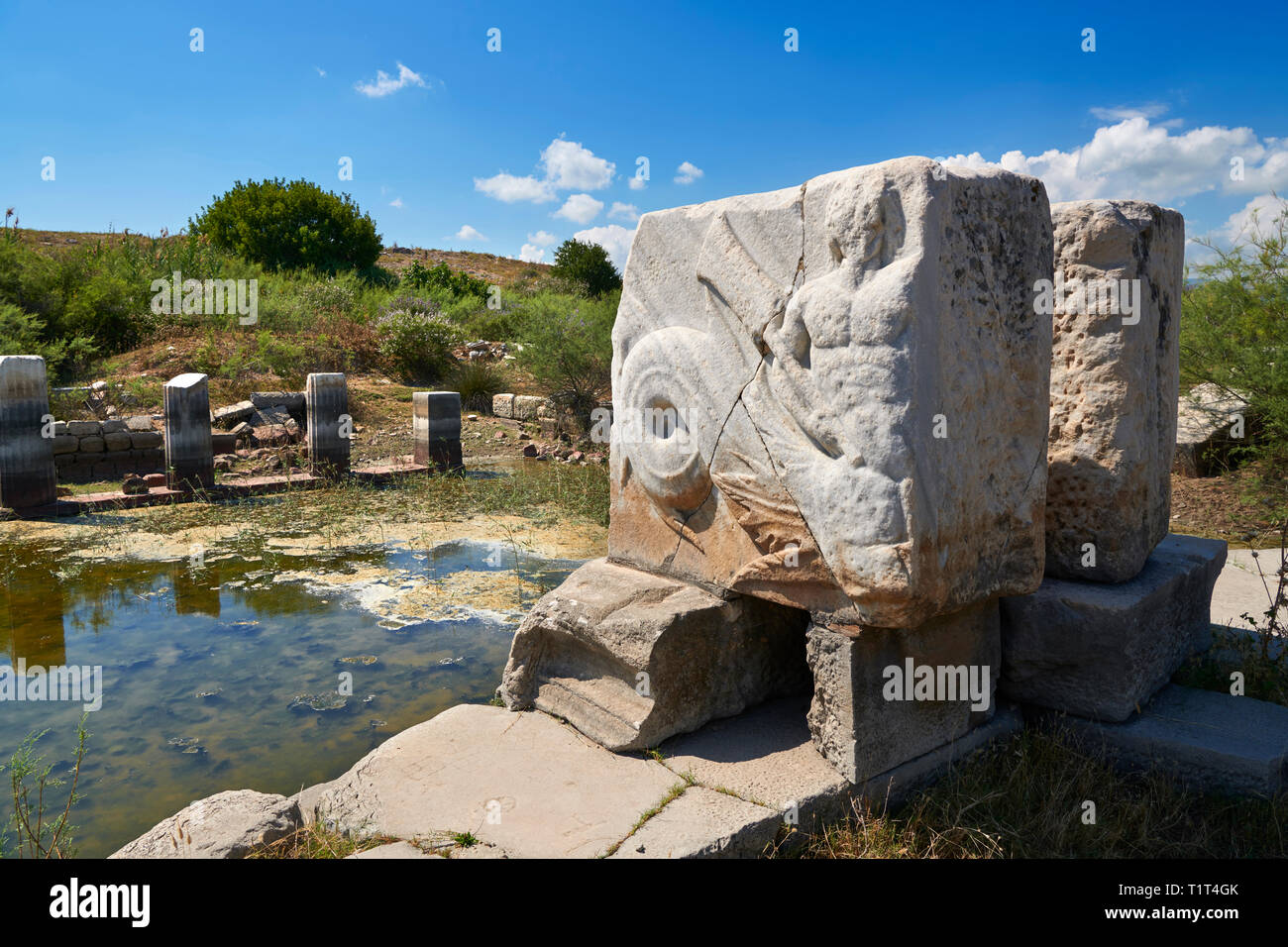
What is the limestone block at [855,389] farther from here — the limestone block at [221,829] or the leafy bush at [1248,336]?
the leafy bush at [1248,336]

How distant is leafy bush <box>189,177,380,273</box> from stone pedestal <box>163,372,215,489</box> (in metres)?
18.1

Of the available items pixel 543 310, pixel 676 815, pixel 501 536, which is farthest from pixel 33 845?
pixel 543 310

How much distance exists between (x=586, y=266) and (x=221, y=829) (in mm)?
26550

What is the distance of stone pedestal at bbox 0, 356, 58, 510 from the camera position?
7.47 m

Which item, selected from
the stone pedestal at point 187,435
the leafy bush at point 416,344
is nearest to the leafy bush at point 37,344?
the stone pedestal at point 187,435

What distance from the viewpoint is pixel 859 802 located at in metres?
2.54

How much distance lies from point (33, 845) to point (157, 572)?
3648 mm

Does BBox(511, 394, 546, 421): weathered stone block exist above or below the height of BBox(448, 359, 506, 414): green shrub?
below

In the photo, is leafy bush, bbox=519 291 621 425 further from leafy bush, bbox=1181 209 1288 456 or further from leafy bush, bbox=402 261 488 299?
leafy bush, bbox=402 261 488 299

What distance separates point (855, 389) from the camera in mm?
2301

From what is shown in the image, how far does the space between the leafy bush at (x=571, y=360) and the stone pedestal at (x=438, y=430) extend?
8.74 ft
